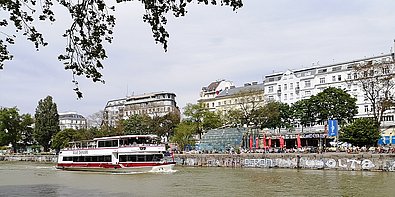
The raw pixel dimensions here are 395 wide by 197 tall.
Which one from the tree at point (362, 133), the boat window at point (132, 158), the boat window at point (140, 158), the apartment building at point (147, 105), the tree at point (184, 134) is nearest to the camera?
the boat window at point (140, 158)

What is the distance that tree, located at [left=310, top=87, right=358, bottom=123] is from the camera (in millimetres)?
74812

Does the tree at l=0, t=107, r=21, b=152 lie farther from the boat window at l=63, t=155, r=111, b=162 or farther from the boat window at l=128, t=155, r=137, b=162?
the boat window at l=128, t=155, r=137, b=162

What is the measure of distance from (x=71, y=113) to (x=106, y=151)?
14691 centimetres

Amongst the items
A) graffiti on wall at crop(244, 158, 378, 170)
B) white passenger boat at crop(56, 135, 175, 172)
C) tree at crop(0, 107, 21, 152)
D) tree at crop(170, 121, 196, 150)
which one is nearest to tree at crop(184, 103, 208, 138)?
tree at crop(170, 121, 196, 150)

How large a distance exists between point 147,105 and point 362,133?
10035 centimetres

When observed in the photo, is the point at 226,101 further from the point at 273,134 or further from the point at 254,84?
the point at 273,134

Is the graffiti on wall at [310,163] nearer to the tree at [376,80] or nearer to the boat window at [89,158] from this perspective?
the tree at [376,80]

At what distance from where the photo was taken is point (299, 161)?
5294 centimetres

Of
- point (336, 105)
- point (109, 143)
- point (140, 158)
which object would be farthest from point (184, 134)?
point (140, 158)

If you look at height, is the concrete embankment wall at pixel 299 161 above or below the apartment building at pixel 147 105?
below

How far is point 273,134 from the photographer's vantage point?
82.6 metres

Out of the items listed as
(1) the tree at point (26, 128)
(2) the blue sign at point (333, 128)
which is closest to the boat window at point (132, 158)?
(2) the blue sign at point (333, 128)

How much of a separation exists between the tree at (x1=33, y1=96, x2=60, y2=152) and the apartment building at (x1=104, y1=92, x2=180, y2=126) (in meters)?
33.2

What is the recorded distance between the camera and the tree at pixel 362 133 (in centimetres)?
5369
